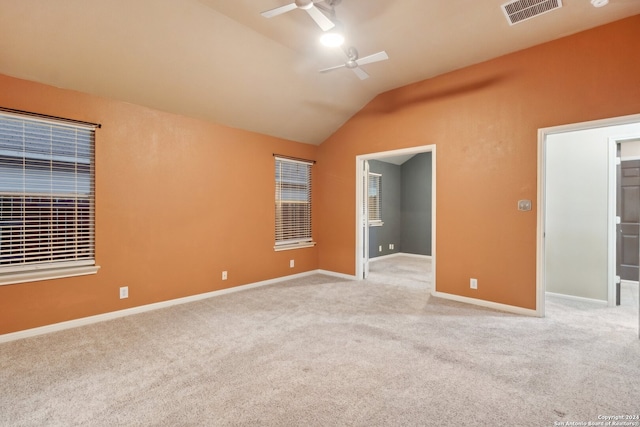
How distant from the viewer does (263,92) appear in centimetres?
407

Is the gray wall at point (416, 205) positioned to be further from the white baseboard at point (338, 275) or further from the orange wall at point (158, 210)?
the orange wall at point (158, 210)

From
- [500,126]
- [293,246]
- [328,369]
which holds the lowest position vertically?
[328,369]

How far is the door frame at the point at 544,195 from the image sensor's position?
123 inches

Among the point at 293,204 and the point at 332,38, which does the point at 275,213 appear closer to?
the point at 293,204

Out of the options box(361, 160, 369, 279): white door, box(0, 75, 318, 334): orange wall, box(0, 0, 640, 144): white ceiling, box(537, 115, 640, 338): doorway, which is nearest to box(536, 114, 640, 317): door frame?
box(537, 115, 640, 338): doorway

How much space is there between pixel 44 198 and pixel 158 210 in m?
1.05

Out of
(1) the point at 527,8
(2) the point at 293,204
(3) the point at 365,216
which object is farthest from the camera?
(2) the point at 293,204

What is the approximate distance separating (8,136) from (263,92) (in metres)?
2.65

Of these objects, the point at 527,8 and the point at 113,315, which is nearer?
the point at 527,8

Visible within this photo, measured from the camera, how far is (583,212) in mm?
4004

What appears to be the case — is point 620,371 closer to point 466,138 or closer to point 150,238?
point 466,138

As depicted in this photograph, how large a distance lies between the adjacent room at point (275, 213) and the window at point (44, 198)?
19mm

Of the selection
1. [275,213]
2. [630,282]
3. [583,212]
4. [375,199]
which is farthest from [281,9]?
[630,282]

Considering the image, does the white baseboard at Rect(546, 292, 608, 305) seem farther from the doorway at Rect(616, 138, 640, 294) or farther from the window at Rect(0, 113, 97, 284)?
the window at Rect(0, 113, 97, 284)
